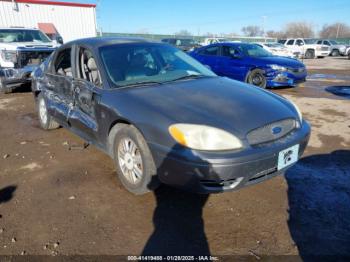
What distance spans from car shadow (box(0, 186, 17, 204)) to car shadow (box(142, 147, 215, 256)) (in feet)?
5.24

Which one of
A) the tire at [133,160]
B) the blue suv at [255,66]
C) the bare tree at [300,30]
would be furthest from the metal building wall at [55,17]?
the bare tree at [300,30]

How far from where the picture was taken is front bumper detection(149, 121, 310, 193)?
249cm

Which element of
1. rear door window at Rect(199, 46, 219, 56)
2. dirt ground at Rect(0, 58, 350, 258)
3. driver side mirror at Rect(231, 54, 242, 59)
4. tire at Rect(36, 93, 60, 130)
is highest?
rear door window at Rect(199, 46, 219, 56)

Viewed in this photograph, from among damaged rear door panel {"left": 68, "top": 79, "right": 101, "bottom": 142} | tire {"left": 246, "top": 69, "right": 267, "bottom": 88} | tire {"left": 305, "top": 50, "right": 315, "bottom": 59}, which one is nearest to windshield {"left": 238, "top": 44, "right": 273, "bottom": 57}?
tire {"left": 246, "top": 69, "right": 267, "bottom": 88}

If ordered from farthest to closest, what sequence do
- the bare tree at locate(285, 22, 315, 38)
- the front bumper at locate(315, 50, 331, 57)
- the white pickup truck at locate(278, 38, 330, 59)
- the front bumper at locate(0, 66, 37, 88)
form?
1. the bare tree at locate(285, 22, 315, 38)
2. the front bumper at locate(315, 50, 331, 57)
3. the white pickup truck at locate(278, 38, 330, 59)
4. the front bumper at locate(0, 66, 37, 88)

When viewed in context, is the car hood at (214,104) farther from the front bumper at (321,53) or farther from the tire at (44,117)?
the front bumper at (321,53)

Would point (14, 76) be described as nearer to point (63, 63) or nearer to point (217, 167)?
point (63, 63)

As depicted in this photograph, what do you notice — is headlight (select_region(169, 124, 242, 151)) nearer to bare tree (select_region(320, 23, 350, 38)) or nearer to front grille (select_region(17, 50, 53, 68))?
front grille (select_region(17, 50, 53, 68))

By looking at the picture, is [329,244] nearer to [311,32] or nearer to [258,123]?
[258,123]

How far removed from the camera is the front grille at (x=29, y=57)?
8.88m

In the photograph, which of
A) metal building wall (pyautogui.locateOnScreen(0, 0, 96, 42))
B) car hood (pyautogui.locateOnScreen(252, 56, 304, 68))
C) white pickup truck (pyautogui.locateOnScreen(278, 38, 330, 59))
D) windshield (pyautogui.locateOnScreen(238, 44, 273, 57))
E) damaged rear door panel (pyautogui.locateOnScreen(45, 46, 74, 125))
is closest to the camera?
damaged rear door panel (pyautogui.locateOnScreen(45, 46, 74, 125))

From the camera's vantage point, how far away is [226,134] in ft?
8.42

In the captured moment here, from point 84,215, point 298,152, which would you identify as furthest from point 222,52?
point 84,215

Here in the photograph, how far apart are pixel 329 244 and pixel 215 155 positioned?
116 cm
